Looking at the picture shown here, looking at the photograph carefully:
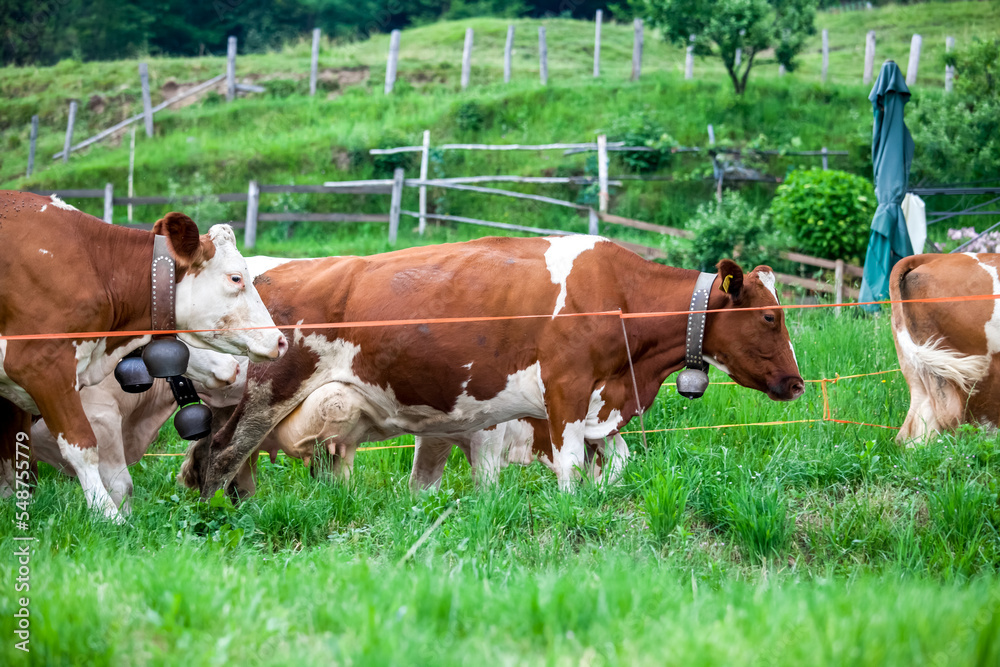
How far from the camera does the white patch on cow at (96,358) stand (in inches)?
184

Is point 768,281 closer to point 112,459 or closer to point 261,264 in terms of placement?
point 261,264

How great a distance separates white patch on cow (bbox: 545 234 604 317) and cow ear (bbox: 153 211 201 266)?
2.12 m

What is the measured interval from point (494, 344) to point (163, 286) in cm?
197

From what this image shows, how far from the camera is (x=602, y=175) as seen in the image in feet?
59.9

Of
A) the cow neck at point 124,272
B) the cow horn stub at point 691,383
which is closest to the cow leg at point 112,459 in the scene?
the cow neck at point 124,272

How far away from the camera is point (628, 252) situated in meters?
5.58

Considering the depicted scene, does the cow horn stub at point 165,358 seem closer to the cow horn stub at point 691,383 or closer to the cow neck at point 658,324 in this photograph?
the cow neck at point 658,324

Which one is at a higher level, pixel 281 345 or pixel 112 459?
pixel 281 345

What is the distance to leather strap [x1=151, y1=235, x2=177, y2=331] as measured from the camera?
A: 4.89 metres

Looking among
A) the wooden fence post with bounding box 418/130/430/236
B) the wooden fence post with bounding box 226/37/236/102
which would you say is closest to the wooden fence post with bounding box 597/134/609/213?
the wooden fence post with bounding box 418/130/430/236

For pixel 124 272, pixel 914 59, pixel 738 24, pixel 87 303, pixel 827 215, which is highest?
pixel 738 24

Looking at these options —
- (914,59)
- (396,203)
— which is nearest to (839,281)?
(396,203)

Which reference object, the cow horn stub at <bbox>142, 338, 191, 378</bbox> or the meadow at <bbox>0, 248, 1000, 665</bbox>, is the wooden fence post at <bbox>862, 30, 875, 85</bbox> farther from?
the cow horn stub at <bbox>142, 338, 191, 378</bbox>

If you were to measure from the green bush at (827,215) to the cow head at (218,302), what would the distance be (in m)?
10.7
